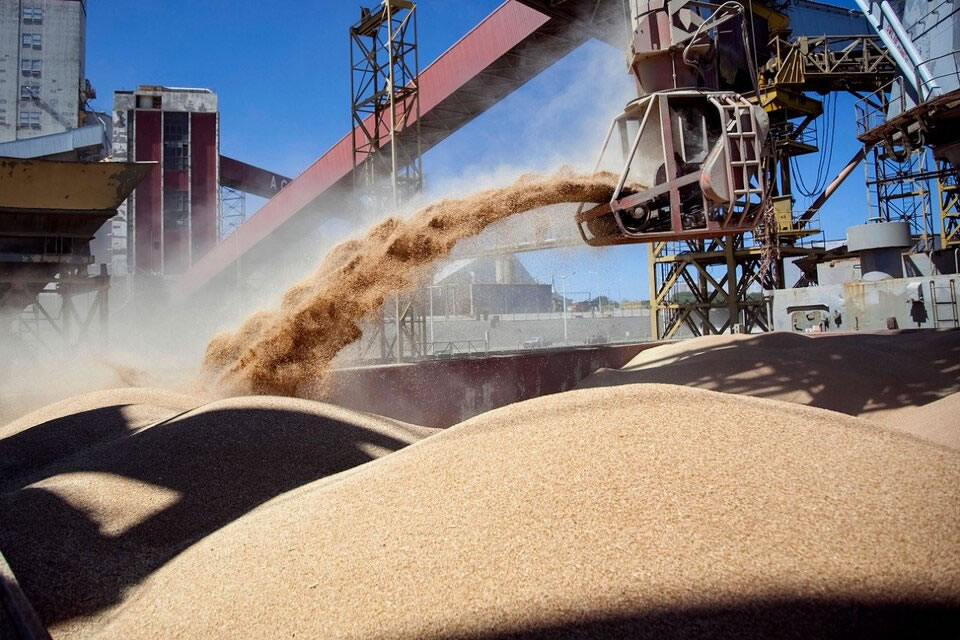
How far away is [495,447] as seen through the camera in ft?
8.10

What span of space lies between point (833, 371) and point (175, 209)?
1003 inches

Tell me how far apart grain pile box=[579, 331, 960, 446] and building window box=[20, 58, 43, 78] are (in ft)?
101

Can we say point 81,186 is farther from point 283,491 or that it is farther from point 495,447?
point 495,447

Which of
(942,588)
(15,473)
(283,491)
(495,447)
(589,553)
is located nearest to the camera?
(942,588)

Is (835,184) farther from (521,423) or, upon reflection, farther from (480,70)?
(521,423)

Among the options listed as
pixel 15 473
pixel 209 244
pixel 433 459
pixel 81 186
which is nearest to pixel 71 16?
pixel 209 244

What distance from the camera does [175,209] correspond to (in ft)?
78.6

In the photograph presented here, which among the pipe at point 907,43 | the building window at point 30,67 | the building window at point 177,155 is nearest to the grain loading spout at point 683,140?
the pipe at point 907,43

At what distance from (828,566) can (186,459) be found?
3.14 metres

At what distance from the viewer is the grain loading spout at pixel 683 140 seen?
446cm

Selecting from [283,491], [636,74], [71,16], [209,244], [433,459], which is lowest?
[283,491]

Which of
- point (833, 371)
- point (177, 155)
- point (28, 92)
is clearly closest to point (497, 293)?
point (177, 155)

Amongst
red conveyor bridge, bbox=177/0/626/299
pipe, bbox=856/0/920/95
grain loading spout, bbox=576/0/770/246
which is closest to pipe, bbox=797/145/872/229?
pipe, bbox=856/0/920/95

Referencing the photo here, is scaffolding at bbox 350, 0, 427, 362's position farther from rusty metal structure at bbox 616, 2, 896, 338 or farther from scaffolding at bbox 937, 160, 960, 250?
scaffolding at bbox 937, 160, 960, 250
